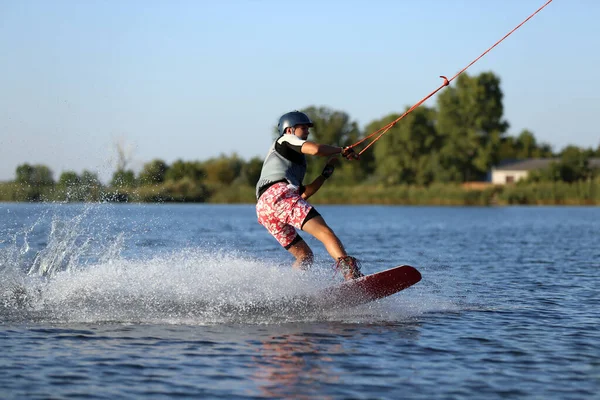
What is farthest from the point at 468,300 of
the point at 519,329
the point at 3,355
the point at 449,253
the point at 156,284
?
the point at 449,253

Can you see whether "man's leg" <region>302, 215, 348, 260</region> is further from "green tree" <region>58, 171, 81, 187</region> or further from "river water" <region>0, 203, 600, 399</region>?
"green tree" <region>58, 171, 81, 187</region>

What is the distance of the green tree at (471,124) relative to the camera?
3836 inches

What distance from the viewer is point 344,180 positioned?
334 ft

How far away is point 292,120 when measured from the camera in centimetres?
931

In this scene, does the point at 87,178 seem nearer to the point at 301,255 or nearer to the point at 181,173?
the point at 301,255

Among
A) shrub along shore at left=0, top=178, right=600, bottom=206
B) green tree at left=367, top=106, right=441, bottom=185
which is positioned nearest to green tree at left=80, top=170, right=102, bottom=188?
shrub along shore at left=0, top=178, right=600, bottom=206

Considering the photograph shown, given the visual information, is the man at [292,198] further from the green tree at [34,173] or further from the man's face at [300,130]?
the green tree at [34,173]

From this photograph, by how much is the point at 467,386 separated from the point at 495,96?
95193mm

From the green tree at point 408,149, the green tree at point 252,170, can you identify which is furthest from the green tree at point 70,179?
the green tree at point 408,149

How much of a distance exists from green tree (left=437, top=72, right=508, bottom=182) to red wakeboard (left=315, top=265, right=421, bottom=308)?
288 feet

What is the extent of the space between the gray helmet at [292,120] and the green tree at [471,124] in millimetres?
87882

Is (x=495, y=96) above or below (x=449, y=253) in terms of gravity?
above

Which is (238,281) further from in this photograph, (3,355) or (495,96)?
(495,96)

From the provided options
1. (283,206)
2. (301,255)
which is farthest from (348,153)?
(301,255)
